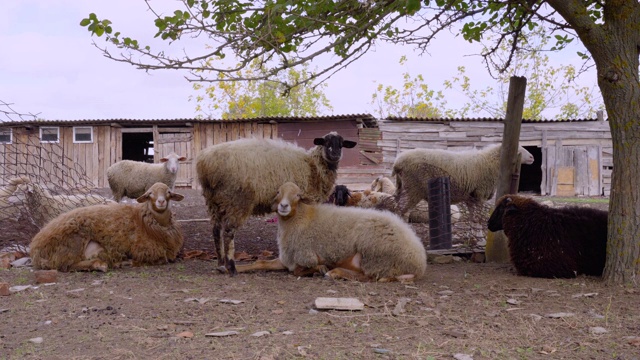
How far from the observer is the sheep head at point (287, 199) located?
6.36 meters

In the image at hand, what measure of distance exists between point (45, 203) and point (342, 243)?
6445mm

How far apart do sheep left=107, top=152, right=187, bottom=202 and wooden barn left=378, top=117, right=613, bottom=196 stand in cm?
1103

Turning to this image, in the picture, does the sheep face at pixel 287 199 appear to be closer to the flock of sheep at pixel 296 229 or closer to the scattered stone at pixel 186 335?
the flock of sheep at pixel 296 229

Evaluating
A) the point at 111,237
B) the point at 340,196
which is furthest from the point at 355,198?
the point at 111,237

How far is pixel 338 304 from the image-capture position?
470 cm

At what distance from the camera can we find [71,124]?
25188mm

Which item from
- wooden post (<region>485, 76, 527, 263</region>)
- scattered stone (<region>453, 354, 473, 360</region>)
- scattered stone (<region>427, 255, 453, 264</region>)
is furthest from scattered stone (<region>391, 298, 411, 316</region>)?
wooden post (<region>485, 76, 527, 263</region>)

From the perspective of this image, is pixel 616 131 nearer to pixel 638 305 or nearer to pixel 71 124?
pixel 638 305

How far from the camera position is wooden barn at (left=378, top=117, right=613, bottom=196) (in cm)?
2489

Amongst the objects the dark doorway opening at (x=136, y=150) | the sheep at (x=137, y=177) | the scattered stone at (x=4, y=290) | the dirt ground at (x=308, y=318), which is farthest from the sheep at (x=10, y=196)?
the dark doorway opening at (x=136, y=150)

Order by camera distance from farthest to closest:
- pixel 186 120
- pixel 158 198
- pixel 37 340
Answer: pixel 186 120, pixel 158 198, pixel 37 340

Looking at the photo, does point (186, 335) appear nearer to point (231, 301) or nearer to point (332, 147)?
point (231, 301)

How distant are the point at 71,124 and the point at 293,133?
1023cm

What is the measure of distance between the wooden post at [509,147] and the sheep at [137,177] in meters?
11.0
